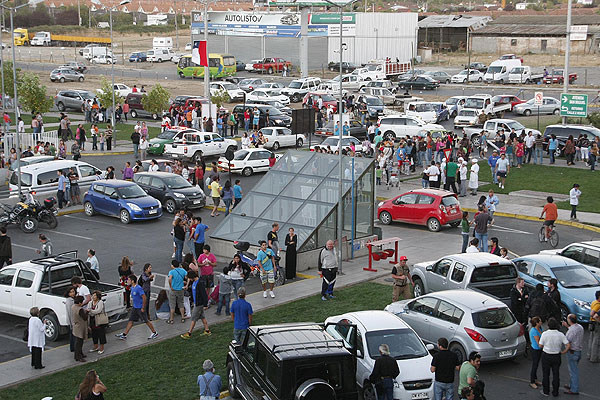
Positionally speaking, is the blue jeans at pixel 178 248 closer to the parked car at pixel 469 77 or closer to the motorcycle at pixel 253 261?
the motorcycle at pixel 253 261

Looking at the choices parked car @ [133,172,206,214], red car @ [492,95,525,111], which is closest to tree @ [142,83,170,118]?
parked car @ [133,172,206,214]

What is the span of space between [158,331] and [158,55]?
84478 millimetres

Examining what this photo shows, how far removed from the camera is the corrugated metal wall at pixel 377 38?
8775 cm

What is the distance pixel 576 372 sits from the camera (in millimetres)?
14898

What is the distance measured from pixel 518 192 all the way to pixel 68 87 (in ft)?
169

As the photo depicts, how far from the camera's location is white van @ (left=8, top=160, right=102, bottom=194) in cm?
3238

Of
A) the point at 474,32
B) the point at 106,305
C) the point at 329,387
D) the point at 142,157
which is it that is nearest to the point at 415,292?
the point at 106,305

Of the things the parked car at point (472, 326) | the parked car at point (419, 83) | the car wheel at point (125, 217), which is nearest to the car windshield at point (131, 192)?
the car wheel at point (125, 217)

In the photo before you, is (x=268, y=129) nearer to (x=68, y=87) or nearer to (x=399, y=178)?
(x=399, y=178)

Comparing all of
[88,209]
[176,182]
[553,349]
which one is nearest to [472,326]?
[553,349]

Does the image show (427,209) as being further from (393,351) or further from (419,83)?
(419,83)

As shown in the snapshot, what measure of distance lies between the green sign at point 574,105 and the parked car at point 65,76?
49793 mm

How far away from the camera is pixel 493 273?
62.5 ft

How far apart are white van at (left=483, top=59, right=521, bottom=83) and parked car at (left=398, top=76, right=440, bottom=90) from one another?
617 cm
